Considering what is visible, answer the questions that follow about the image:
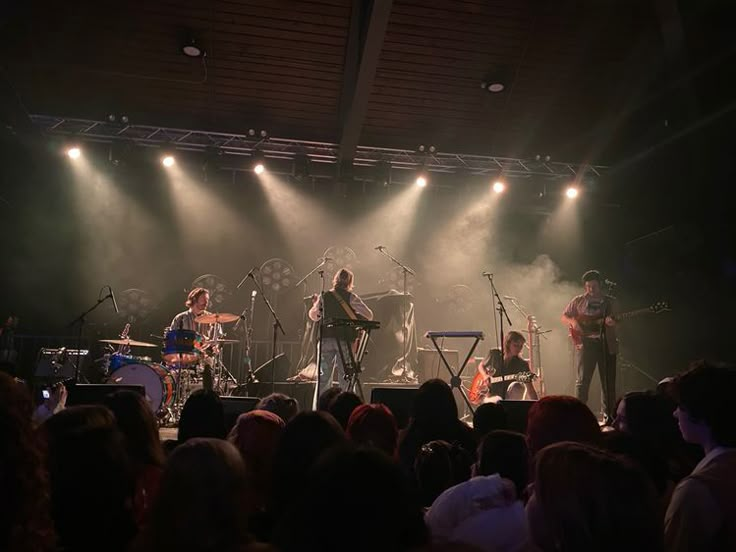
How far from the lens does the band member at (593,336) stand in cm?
803

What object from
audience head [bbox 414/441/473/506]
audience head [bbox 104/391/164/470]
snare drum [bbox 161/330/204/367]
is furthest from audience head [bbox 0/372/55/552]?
snare drum [bbox 161/330/204/367]

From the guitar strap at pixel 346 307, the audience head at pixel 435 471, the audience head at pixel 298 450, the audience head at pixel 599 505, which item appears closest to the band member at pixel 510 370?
the guitar strap at pixel 346 307

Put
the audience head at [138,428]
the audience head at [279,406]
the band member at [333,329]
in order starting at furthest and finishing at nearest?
the band member at [333,329] < the audience head at [279,406] < the audience head at [138,428]

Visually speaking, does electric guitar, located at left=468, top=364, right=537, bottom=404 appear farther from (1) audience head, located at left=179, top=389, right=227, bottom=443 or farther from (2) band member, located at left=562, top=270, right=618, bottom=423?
(1) audience head, located at left=179, top=389, right=227, bottom=443

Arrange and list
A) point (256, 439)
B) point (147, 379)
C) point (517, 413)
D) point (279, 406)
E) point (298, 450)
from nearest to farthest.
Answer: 1. point (298, 450)
2. point (256, 439)
3. point (279, 406)
4. point (517, 413)
5. point (147, 379)

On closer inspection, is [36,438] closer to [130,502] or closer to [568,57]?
[130,502]

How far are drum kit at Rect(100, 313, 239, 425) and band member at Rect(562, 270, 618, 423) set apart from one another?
A: 4985mm

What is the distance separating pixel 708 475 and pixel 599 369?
6322mm

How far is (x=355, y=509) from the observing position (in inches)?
41.7

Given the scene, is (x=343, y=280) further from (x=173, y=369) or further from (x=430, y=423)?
(x=430, y=423)

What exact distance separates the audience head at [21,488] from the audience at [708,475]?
6.57 feet

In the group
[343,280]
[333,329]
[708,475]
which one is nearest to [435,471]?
[708,475]

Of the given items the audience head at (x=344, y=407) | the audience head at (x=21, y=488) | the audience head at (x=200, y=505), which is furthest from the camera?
the audience head at (x=344, y=407)

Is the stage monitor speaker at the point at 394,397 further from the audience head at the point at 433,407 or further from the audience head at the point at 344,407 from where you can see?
the audience head at the point at 433,407
